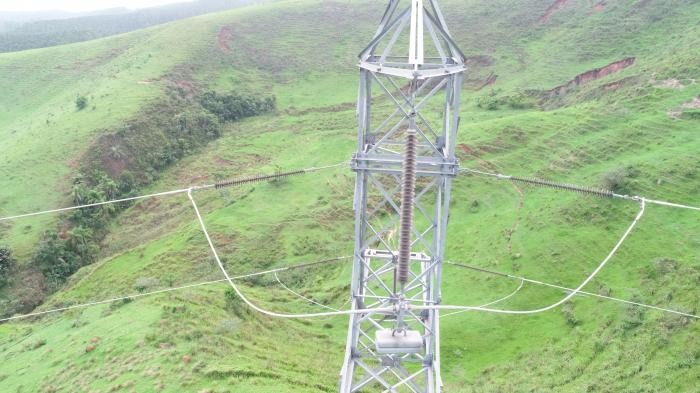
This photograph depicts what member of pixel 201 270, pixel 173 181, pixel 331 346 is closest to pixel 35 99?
pixel 173 181

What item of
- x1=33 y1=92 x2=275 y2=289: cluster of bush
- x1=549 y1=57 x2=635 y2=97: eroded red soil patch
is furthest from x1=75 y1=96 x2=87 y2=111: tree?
x1=549 y1=57 x2=635 y2=97: eroded red soil patch

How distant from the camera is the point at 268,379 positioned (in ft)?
70.2

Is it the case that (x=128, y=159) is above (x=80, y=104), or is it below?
below

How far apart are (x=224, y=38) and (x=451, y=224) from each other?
7787cm

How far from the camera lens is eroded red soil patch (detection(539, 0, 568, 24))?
87125 mm

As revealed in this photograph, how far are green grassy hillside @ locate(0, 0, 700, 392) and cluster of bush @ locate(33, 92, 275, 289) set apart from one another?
1.64 metres

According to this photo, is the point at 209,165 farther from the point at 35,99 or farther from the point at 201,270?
the point at 35,99

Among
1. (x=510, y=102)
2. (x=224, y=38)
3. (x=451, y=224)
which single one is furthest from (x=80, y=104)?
(x=510, y=102)

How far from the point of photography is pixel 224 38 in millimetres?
98875

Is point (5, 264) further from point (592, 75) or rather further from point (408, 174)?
point (592, 75)

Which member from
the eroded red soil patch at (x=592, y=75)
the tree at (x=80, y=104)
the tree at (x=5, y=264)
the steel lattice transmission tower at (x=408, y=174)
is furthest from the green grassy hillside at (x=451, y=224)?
the steel lattice transmission tower at (x=408, y=174)

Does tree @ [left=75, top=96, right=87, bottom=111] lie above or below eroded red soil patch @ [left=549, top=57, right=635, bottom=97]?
below

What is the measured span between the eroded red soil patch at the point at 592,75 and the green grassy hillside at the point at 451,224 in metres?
2.03

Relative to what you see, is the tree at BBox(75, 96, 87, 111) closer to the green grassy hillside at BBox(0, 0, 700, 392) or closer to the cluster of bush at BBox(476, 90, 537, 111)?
the green grassy hillside at BBox(0, 0, 700, 392)
